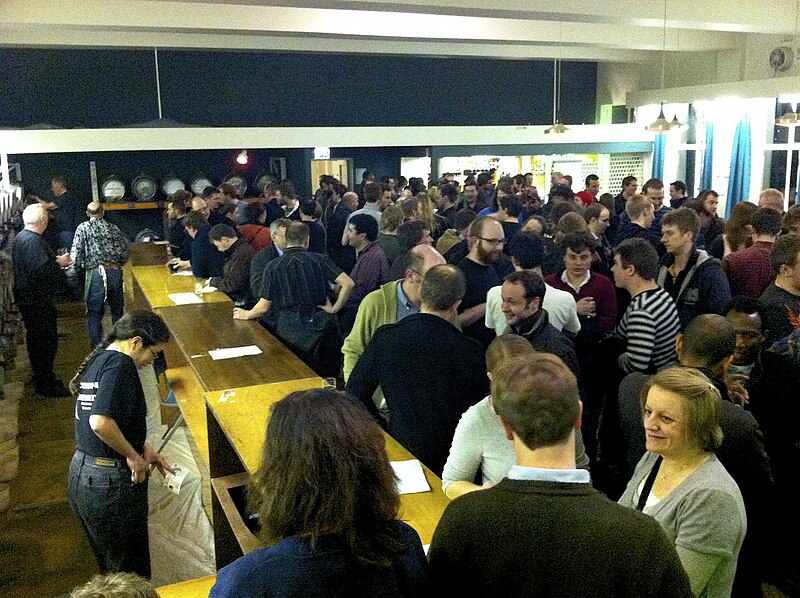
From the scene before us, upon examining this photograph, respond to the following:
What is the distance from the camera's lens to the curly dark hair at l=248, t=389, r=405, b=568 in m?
1.30

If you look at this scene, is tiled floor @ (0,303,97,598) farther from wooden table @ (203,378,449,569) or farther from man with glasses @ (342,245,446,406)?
man with glasses @ (342,245,446,406)

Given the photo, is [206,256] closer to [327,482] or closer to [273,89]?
[327,482]

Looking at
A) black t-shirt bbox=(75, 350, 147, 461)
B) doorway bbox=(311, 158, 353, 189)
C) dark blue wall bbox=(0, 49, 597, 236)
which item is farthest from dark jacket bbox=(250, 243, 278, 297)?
doorway bbox=(311, 158, 353, 189)

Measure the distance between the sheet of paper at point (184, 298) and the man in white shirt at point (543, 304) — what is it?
95.7 inches

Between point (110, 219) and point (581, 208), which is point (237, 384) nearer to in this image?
point (581, 208)

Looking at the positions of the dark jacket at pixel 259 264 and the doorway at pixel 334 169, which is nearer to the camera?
the dark jacket at pixel 259 264

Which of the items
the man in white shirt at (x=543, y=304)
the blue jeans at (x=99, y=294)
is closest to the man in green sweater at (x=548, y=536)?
the man in white shirt at (x=543, y=304)

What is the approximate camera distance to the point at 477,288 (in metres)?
4.04

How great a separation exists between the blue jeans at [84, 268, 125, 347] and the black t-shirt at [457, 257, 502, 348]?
398cm

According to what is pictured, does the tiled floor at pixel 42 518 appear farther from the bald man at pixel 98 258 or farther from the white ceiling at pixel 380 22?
the white ceiling at pixel 380 22

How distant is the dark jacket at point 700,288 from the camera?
12.7ft

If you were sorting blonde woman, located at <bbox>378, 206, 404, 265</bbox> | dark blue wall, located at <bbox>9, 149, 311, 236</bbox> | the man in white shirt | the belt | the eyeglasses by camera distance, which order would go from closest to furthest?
the belt, the man in white shirt, the eyeglasses, blonde woman, located at <bbox>378, 206, 404, 265</bbox>, dark blue wall, located at <bbox>9, 149, 311, 236</bbox>

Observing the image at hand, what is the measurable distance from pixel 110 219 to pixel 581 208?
7348mm

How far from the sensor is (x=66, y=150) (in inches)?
367
